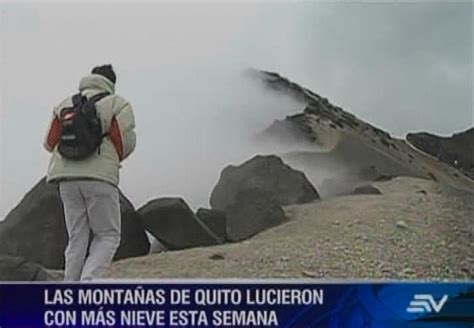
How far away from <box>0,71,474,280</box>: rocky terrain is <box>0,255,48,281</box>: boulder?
0.01 metres

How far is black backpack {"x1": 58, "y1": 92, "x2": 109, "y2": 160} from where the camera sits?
5840mm

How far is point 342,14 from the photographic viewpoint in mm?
5949

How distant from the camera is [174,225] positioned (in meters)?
5.91

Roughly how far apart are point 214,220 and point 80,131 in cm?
76

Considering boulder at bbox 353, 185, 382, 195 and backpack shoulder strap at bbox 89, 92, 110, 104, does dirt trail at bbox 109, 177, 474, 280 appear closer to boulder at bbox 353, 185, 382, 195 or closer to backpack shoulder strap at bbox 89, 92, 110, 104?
boulder at bbox 353, 185, 382, 195

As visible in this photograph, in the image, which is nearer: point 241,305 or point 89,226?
point 241,305

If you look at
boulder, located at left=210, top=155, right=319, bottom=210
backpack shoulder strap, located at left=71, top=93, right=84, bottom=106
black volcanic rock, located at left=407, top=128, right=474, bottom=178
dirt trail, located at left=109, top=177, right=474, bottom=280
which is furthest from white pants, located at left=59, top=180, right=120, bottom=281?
black volcanic rock, located at left=407, top=128, right=474, bottom=178

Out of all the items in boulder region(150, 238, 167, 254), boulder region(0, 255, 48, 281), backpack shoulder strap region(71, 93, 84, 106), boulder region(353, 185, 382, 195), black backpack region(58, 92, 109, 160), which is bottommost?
boulder region(0, 255, 48, 281)

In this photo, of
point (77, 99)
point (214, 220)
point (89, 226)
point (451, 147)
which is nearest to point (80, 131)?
point (77, 99)

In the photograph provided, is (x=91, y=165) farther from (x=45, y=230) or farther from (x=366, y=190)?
(x=366, y=190)

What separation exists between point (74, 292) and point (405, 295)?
156 cm

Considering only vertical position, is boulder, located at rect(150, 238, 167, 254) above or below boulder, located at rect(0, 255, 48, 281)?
above

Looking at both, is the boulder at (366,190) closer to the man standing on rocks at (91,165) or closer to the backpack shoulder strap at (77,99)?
the man standing on rocks at (91,165)

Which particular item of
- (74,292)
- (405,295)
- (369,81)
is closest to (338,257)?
(405,295)
